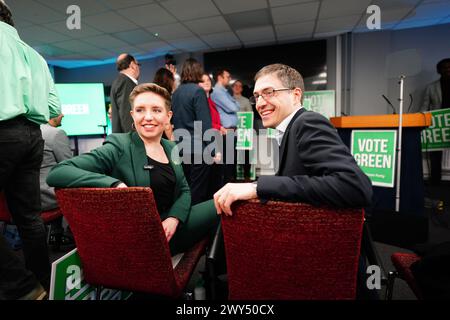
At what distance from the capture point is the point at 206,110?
2.23 meters

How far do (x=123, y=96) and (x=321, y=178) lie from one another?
2079 mm

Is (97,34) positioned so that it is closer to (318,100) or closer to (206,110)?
(206,110)

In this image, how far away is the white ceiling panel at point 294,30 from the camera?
4652 millimetres

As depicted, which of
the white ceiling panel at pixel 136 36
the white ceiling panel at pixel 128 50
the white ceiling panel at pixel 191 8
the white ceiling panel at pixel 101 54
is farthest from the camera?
the white ceiling panel at pixel 101 54

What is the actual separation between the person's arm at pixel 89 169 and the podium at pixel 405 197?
207 cm

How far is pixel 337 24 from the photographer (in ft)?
15.3

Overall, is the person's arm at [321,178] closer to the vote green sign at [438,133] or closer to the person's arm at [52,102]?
the person's arm at [52,102]

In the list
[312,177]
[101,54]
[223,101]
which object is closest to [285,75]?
[312,177]

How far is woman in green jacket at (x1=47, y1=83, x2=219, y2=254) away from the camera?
114cm

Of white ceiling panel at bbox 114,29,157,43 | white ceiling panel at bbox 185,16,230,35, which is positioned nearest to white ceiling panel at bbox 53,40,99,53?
white ceiling panel at bbox 114,29,157,43

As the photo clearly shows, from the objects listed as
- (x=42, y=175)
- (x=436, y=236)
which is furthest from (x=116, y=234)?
(x=436, y=236)

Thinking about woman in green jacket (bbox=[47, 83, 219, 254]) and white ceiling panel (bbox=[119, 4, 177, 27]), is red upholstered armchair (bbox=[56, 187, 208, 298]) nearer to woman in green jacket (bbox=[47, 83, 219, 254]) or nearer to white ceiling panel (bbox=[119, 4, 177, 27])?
woman in green jacket (bbox=[47, 83, 219, 254])

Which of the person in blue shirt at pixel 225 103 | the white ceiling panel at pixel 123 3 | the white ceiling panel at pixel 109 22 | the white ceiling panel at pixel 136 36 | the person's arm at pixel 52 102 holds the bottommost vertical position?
the person's arm at pixel 52 102

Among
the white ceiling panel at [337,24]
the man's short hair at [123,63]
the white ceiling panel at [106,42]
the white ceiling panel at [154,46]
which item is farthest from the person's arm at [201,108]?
the white ceiling panel at [154,46]
